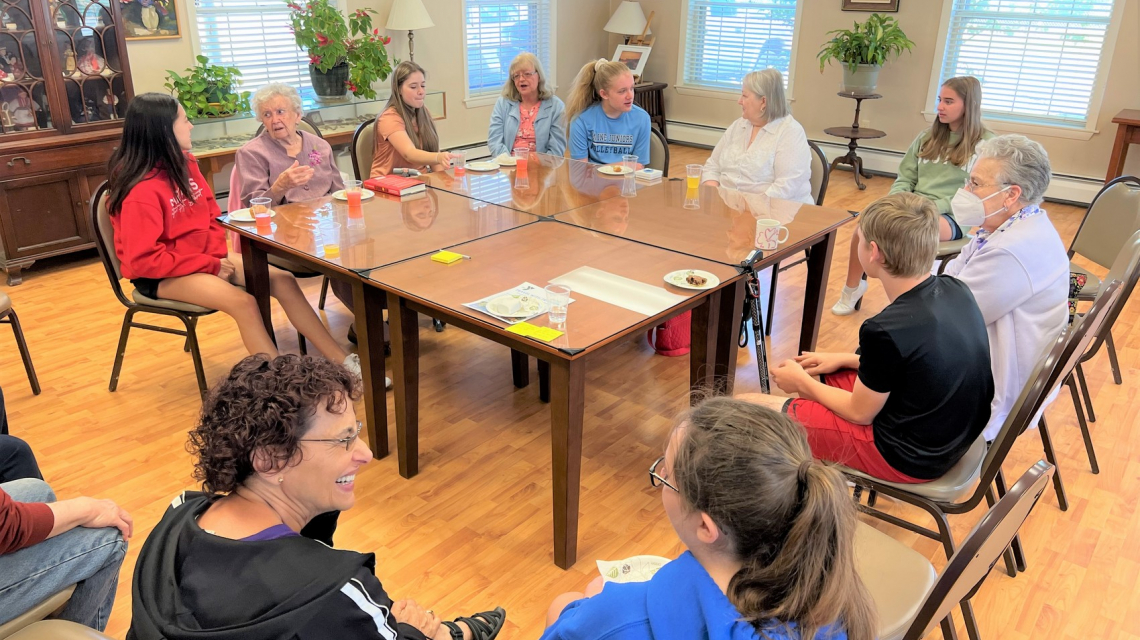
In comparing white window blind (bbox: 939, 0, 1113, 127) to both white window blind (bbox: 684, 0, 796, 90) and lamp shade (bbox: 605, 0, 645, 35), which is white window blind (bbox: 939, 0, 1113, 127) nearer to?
white window blind (bbox: 684, 0, 796, 90)

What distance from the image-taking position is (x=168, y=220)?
9.80ft

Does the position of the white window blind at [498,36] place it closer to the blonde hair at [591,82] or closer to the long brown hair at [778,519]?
the blonde hair at [591,82]

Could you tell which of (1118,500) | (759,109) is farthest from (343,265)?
(1118,500)

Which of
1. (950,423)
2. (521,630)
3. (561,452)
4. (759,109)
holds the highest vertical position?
(759,109)

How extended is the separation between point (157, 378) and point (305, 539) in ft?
8.16

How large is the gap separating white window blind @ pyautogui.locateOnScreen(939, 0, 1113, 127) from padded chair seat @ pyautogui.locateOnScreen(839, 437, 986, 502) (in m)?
5.06

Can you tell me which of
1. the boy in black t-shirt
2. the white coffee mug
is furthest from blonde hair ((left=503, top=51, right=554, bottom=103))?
the boy in black t-shirt

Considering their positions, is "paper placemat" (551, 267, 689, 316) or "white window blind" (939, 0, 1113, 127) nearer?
"paper placemat" (551, 267, 689, 316)

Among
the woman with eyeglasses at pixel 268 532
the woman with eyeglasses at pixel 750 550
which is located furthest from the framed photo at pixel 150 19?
the woman with eyeglasses at pixel 750 550

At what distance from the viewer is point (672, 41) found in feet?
25.6

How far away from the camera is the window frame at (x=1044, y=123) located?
5695 millimetres

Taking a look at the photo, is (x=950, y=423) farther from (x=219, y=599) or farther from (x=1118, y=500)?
(x=219, y=599)

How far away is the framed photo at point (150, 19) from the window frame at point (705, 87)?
4.42 m

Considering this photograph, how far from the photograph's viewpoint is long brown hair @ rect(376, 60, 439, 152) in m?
3.97
